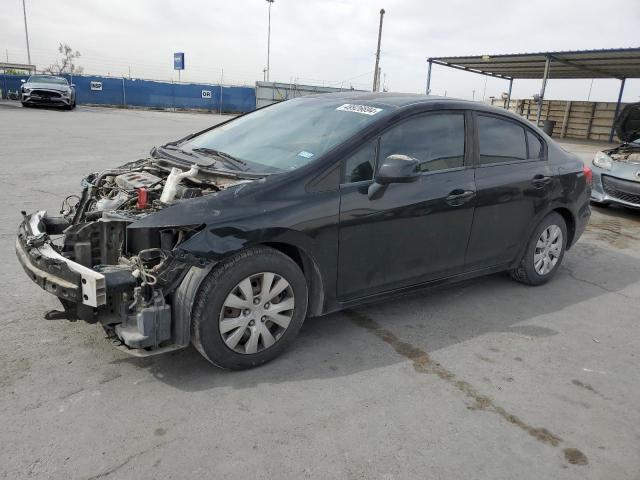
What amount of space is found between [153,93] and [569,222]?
1468 inches

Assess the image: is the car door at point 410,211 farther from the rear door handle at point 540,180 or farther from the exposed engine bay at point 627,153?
the exposed engine bay at point 627,153

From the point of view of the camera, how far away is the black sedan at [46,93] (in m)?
23.7

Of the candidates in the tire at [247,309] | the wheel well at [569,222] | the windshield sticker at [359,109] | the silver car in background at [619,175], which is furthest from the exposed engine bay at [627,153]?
the tire at [247,309]

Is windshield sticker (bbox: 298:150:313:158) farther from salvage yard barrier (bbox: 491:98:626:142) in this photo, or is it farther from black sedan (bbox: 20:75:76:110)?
salvage yard barrier (bbox: 491:98:626:142)

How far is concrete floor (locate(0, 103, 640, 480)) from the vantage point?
96.7 inches

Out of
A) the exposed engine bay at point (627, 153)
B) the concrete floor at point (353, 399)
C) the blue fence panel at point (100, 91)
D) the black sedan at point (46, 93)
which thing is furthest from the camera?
the blue fence panel at point (100, 91)

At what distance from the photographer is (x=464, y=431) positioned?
2754mm

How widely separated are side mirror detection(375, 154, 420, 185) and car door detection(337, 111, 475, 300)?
0.14 meters

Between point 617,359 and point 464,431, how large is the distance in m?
1.62

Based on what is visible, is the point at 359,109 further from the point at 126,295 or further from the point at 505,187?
the point at 126,295

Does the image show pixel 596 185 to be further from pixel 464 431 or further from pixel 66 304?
pixel 66 304

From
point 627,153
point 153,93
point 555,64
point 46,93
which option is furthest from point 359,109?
point 153,93

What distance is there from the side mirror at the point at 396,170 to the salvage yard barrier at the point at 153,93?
36441mm

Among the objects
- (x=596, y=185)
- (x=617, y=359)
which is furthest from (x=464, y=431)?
(x=596, y=185)
